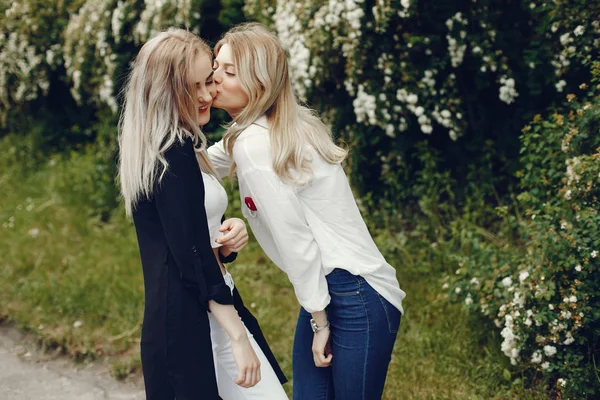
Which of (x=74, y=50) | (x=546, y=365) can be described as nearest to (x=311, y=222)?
(x=546, y=365)

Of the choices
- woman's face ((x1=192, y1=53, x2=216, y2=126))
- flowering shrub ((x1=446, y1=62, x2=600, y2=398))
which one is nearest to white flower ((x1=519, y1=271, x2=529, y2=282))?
flowering shrub ((x1=446, y1=62, x2=600, y2=398))

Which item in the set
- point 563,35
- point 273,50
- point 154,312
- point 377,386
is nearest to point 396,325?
point 377,386

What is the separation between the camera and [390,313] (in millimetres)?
2391

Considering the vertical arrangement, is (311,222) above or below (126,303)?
above

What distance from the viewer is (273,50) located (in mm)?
2416

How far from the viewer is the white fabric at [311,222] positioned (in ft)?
7.45

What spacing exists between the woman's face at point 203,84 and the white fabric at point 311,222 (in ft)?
0.61

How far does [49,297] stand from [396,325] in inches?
134

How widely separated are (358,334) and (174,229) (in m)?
0.70

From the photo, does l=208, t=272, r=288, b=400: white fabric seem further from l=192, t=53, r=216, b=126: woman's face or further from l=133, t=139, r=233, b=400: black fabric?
l=192, t=53, r=216, b=126: woman's face

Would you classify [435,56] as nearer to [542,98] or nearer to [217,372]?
[542,98]

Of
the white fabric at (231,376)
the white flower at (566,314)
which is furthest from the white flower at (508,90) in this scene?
the white fabric at (231,376)

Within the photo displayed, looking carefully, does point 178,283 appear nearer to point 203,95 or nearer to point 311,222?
point 311,222

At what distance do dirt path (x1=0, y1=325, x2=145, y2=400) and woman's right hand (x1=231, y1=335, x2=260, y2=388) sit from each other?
6.15 feet
